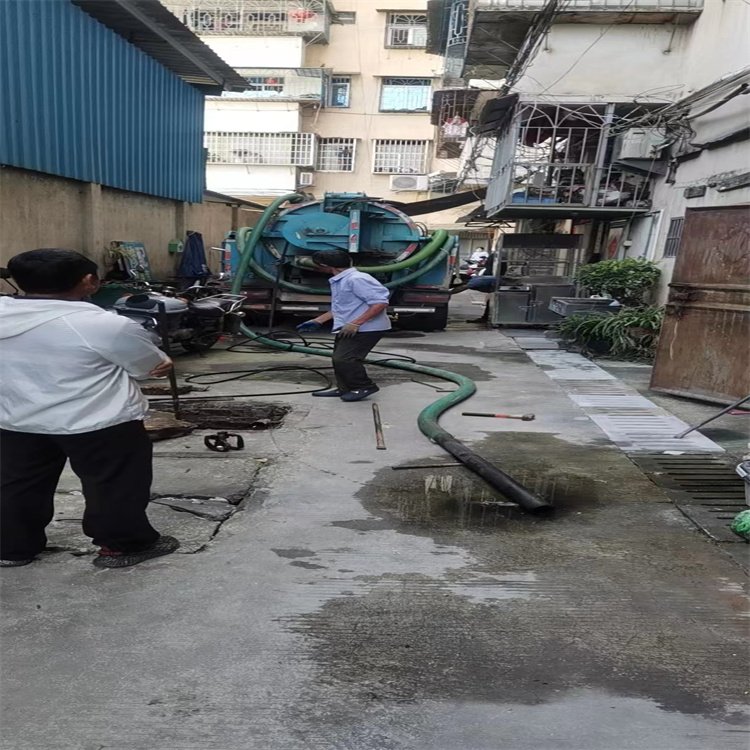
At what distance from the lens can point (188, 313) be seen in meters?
7.45

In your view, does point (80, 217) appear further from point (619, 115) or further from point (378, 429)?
point (619, 115)

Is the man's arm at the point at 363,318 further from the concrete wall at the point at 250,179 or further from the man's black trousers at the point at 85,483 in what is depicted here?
the concrete wall at the point at 250,179

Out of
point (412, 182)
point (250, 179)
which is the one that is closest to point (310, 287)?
point (250, 179)

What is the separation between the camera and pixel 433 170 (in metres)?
28.5

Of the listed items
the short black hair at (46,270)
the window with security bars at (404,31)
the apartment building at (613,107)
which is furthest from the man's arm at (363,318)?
the window with security bars at (404,31)

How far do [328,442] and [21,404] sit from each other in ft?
8.23

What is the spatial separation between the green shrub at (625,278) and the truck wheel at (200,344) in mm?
5872

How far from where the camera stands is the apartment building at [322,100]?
1032 inches

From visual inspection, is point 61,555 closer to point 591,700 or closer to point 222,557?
point 222,557

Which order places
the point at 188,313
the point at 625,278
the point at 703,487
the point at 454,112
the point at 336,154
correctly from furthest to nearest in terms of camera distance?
the point at 336,154 < the point at 454,112 < the point at 625,278 < the point at 188,313 < the point at 703,487

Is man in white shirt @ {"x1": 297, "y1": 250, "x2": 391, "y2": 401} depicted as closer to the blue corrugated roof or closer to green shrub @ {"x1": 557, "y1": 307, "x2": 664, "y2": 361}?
green shrub @ {"x1": 557, "y1": 307, "x2": 664, "y2": 361}

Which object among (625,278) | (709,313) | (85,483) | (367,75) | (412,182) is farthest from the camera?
(367,75)

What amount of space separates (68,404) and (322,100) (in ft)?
91.2

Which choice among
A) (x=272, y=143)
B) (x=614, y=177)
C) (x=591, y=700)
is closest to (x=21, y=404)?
(x=591, y=700)
